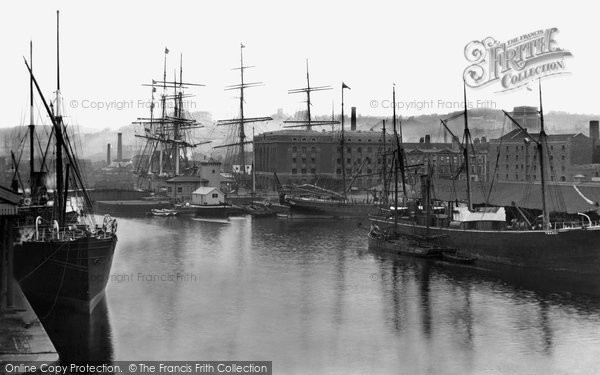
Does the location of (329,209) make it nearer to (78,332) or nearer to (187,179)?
(187,179)

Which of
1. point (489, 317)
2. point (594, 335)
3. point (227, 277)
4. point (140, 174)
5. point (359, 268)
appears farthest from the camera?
point (140, 174)

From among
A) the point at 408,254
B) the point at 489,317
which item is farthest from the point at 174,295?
the point at 408,254

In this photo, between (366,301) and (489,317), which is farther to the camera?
(366,301)

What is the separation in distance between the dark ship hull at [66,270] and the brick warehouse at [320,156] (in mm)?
72865

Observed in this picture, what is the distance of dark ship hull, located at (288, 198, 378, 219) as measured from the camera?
7262cm

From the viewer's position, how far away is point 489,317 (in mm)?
27625

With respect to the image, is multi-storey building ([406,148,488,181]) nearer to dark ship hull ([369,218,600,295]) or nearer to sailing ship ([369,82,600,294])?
sailing ship ([369,82,600,294])

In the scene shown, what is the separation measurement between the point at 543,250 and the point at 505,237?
2.50 metres

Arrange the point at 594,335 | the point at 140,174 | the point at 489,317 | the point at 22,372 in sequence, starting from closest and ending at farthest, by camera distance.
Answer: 1. the point at 22,372
2. the point at 594,335
3. the point at 489,317
4. the point at 140,174

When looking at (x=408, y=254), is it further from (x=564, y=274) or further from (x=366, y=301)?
(x=366, y=301)

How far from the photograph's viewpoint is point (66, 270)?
26.8 meters

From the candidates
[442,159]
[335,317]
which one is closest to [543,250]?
[335,317]

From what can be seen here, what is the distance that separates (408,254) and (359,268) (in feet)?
16.5

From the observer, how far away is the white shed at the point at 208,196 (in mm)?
73062
